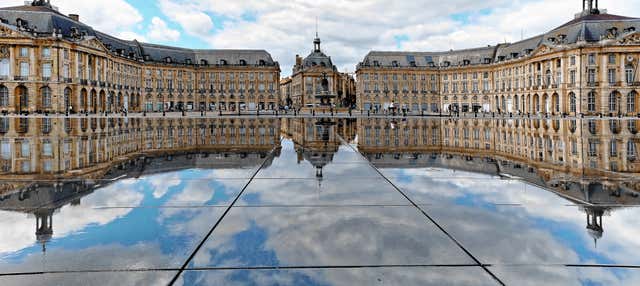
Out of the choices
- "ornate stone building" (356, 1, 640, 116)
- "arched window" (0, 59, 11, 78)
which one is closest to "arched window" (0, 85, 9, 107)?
"arched window" (0, 59, 11, 78)

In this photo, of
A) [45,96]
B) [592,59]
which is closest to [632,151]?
[592,59]

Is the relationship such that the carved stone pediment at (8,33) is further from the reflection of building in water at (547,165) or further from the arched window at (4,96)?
the reflection of building in water at (547,165)

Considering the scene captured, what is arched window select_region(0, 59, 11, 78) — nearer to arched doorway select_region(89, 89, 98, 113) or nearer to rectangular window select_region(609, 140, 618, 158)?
arched doorway select_region(89, 89, 98, 113)

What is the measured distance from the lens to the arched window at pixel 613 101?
200ft

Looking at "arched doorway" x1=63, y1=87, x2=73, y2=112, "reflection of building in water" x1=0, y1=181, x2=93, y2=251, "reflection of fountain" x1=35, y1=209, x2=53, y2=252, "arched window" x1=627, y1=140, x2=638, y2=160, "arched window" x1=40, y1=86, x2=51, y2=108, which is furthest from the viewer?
"arched doorway" x1=63, y1=87, x2=73, y2=112

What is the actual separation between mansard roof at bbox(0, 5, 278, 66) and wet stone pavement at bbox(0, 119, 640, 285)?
64.5m

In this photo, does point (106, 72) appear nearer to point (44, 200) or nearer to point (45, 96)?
point (45, 96)

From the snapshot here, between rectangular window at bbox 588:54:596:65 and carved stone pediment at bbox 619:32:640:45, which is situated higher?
carved stone pediment at bbox 619:32:640:45

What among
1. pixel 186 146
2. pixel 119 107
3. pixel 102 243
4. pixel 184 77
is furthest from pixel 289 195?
pixel 184 77

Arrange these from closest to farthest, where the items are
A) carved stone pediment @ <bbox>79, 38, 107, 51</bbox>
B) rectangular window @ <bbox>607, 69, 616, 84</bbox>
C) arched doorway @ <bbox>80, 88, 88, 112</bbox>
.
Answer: rectangular window @ <bbox>607, 69, 616, 84</bbox> → carved stone pediment @ <bbox>79, 38, 107, 51</bbox> → arched doorway @ <bbox>80, 88, 88, 112</bbox>

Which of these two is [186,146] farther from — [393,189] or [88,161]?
[393,189]

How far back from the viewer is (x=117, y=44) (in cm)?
8344

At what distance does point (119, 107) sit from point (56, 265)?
278ft

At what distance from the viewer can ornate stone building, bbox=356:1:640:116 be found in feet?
199
